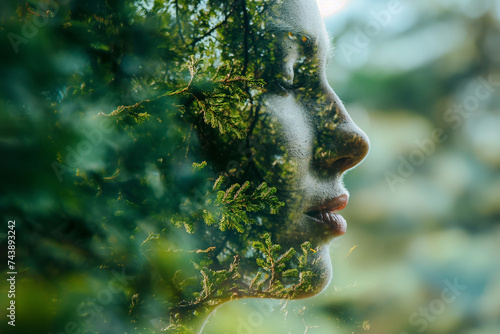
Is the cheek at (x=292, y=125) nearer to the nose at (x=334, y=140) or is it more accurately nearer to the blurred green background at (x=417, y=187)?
the nose at (x=334, y=140)

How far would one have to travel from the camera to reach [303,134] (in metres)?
0.81

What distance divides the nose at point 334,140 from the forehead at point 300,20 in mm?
138

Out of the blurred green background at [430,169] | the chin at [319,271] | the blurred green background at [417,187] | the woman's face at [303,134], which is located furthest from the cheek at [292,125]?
the blurred green background at [430,169]

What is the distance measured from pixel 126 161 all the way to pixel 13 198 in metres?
0.17

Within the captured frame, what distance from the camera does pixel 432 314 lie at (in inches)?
113

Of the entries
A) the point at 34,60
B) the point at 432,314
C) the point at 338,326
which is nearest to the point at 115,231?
the point at 34,60

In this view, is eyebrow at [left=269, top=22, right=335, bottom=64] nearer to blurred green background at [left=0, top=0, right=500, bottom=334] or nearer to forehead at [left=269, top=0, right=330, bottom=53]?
forehead at [left=269, top=0, right=330, bottom=53]

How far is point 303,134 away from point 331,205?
0.18 meters

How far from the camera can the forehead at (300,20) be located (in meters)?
0.79

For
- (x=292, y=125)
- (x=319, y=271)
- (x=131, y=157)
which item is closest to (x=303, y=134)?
(x=292, y=125)

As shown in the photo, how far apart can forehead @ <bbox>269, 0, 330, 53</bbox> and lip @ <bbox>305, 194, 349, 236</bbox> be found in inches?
13.8

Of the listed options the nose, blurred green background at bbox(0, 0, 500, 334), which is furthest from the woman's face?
blurred green background at bbox(0, 0, 500, 334)

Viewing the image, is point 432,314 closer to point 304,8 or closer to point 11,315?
point 304,8

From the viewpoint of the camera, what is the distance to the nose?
798 mm
